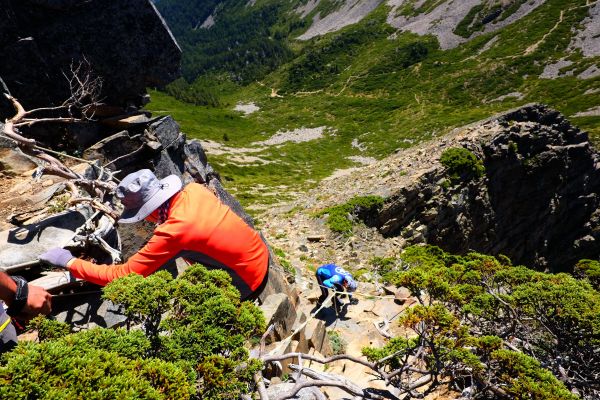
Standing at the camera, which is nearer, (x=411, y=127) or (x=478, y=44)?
(x=411, y=127)

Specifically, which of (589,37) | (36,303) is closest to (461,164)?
(36,303)

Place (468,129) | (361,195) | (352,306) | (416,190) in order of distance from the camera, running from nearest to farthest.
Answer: (352,306) → (416,190) → (361,195) → (468,129)

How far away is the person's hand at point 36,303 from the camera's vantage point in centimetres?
448

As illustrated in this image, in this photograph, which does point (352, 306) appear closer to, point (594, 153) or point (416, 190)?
point (416, 190)

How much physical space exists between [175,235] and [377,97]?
417ft

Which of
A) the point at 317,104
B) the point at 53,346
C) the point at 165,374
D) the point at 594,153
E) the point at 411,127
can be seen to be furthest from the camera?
the point at 317,104

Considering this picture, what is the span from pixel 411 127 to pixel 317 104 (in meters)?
44.1

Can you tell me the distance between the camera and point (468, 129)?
93.0ft

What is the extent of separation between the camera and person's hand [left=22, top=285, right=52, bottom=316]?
4484mm

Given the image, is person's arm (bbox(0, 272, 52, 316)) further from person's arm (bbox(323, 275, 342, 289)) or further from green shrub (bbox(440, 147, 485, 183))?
green shrub (bbox(440, 147, 485, 183))

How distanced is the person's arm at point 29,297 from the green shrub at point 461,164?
2332 centimetres

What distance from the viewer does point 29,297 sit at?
4.50 metres

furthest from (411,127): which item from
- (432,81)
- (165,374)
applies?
(165,374)

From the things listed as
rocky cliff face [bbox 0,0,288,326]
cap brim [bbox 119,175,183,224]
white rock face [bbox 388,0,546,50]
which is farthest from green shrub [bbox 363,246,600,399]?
white rock face [bbox 388,0,546,50]
